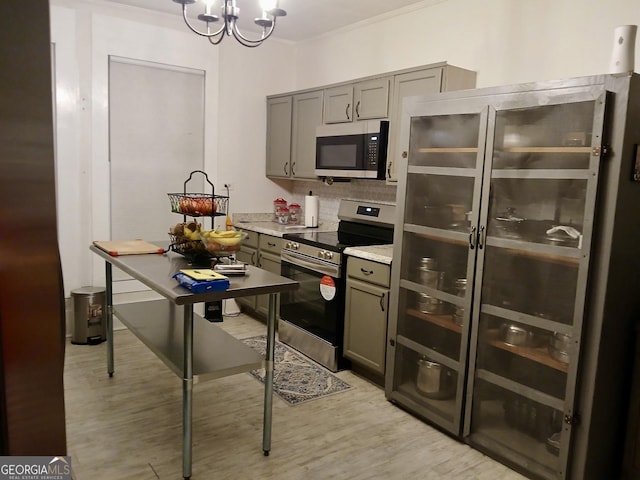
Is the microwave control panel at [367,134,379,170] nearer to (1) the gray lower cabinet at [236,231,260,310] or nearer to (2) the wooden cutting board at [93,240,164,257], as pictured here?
(1) the gray lower cabinet at [236,231,260,310]

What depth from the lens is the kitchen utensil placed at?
→ 9.49 feet

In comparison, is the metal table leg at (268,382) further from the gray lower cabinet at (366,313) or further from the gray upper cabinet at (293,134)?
the gray upper cabinet at (293,134)

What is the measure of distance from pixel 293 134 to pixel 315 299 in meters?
1.79

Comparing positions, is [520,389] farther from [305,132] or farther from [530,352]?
[305,132]

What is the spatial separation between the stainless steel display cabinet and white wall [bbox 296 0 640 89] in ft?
2.70

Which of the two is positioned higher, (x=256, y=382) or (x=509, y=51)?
(x=509, y=51)

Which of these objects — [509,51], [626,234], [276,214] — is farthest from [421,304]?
[276,214]

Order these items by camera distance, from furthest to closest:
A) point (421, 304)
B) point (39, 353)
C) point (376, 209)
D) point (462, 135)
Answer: point (376, 209) < point (421, 304) < point (462, 135) < point (39, 353)

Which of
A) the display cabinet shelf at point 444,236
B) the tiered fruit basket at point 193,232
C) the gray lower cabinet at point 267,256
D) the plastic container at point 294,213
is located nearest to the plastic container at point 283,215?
the plastic container at point 294,213

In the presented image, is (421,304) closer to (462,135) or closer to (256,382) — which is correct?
(462,135)

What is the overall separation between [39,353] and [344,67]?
448 cm

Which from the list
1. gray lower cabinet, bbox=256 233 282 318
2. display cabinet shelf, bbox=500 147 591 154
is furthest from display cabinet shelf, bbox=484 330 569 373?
gray lower cabinet, bbox=256 233 282 318

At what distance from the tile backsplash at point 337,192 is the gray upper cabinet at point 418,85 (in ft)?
1.89

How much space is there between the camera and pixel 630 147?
6.81ft
